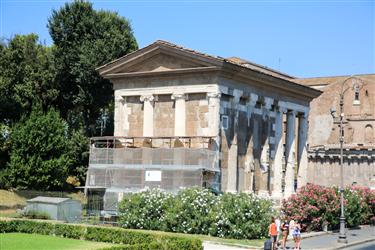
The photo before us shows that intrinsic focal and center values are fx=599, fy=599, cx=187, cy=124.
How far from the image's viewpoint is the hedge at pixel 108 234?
22.5 meters

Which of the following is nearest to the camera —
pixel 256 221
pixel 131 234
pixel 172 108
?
pixel 131 234

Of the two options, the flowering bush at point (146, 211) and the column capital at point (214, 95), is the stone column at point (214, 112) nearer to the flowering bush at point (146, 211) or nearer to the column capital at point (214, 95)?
the column capital at point (214, 95)

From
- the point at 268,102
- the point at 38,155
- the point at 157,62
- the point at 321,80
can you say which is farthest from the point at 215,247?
the point at 321,80

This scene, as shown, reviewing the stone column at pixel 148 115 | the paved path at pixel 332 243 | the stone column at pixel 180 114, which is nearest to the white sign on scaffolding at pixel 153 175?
the stone column at pixel 180 114

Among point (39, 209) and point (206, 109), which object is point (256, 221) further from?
point (39, 209)

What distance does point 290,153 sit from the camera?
45.5 m

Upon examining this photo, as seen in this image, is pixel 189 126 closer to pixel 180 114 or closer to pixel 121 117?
pixel 180 114

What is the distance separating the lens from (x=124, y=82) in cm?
4062

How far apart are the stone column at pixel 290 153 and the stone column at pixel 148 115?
37.9 feet

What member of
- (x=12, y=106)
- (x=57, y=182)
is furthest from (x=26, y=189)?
(x=12, y=106)

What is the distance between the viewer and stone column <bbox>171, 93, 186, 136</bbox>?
3784 centimetres

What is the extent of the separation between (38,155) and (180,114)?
55.9 feet

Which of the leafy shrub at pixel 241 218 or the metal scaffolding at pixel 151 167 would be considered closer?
the leafy shrub at pixel 241 218

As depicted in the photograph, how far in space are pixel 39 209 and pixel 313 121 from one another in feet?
161
